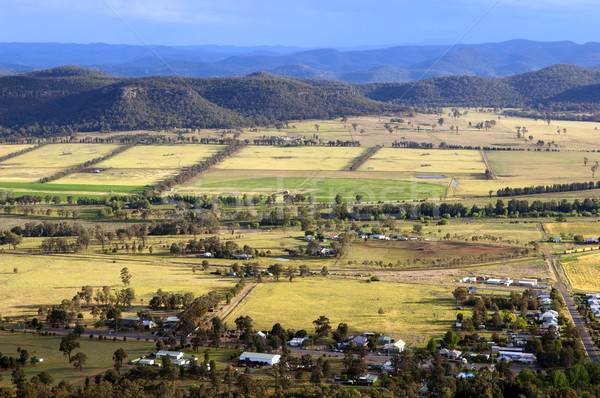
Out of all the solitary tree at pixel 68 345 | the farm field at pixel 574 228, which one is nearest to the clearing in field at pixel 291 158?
the farm field at pixel 574 228

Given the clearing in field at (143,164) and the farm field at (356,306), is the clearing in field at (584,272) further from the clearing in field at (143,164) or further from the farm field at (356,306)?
the clearing in field at (143,164)

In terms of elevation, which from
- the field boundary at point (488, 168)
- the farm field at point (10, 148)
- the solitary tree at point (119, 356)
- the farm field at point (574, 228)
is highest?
the farm field at point (10, 148)

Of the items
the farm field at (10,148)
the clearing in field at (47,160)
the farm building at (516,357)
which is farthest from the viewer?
the farm field at (10,148)

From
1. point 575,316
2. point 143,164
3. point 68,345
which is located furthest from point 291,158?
point 68,345

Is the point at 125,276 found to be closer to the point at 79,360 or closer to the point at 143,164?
the point at 79,360

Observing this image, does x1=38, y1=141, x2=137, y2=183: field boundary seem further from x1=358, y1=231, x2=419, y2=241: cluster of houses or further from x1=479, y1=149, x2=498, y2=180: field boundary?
x1=479, y1=149, x2=498, y2=180: field boundary

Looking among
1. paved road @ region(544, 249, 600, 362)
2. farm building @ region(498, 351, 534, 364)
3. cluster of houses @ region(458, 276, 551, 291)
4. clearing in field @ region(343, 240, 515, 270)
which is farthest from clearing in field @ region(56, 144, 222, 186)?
farm building @ region(498, 351, 534, 364)

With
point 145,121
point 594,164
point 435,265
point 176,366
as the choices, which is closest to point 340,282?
point 435,265
